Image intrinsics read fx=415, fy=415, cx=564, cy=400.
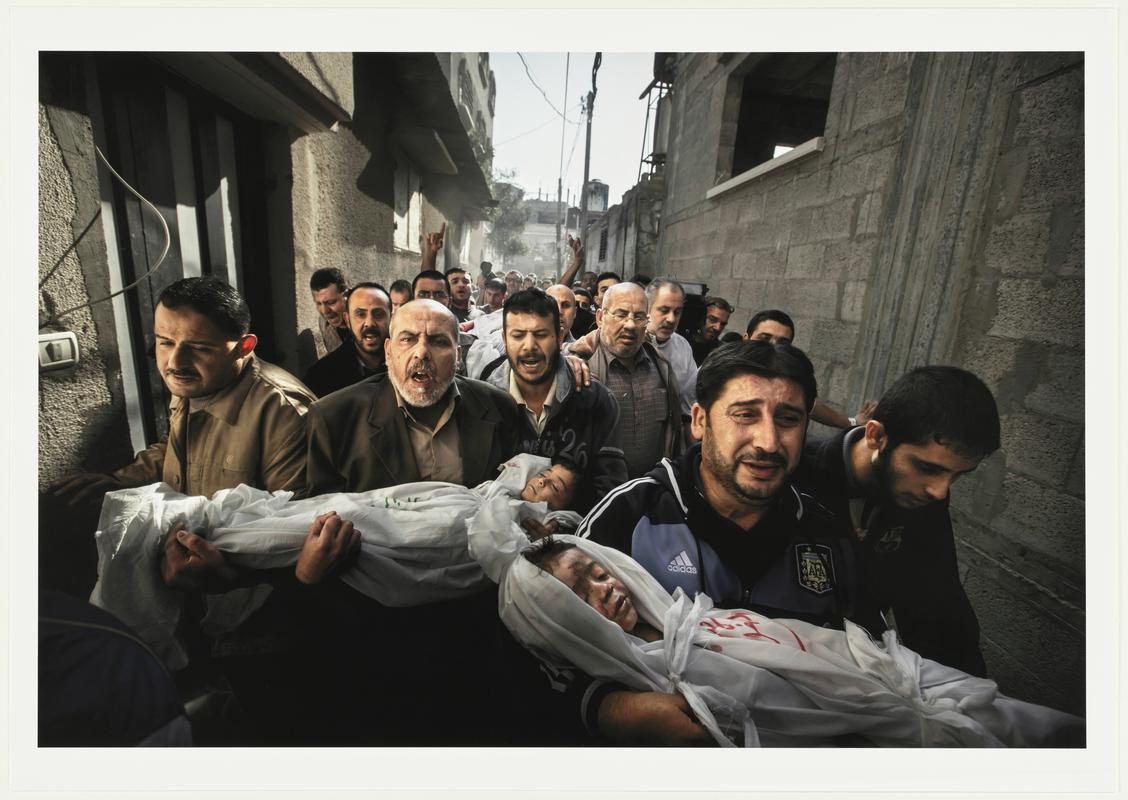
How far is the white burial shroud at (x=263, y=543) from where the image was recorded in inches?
→ 44.1

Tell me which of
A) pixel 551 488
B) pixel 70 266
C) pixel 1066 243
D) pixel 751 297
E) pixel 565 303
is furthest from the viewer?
pixel 751 297

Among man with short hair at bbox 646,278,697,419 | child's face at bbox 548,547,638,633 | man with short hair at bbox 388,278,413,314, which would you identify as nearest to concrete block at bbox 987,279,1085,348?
man with short hair at bbox 646,278,697,419

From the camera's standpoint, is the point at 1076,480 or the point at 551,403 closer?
the point at 1076,480

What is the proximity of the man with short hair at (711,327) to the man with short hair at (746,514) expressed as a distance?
2541 millimetres

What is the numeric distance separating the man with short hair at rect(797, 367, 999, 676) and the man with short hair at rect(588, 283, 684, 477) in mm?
1187

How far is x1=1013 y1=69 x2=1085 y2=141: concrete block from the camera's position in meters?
1.70

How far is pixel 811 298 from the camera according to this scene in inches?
133

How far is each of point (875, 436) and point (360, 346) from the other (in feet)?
8.37

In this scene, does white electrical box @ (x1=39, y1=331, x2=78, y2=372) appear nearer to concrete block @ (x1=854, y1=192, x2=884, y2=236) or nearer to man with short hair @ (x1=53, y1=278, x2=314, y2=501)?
man with short hair @ (x1=53, y1=278, x2=314, y2=501)

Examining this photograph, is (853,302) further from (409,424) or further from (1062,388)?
(409,424)

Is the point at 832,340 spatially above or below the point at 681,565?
above

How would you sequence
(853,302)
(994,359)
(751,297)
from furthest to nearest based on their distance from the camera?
(751,297)
(853,302)
(994,359)

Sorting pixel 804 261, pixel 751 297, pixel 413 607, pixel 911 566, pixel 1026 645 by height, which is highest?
pixel 804 261

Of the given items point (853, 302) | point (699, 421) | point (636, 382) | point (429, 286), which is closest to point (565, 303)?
point (429, 286)
